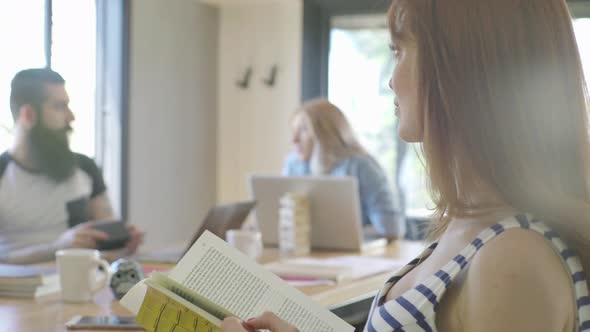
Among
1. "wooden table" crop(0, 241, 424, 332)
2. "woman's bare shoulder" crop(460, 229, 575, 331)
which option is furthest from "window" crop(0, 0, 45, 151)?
"woman's bare shoulder" crop(460, 229, 575, 331)

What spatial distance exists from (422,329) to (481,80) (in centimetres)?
34

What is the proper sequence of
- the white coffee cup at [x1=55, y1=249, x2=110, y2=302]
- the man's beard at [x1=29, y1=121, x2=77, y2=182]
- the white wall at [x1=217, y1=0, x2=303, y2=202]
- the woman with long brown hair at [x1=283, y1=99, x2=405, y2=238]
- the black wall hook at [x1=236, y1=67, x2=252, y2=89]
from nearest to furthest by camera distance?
the white coffee cup at [x1=55, y1=249, x2=110, y2=302] < the man's beard at [x1=29, y1=121, x2=77, y2=182] < the woman with long brown hair at [x1=283, y1=99, x2=405, y2=238] < the white wall at [x1=217, y1=0, x2=303, y2=202] < the black wall hook at [x1=236, y1=67, x2=252, y2=89]

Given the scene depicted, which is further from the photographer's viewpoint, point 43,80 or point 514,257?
point 43,80

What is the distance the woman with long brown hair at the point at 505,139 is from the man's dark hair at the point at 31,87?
237 cm

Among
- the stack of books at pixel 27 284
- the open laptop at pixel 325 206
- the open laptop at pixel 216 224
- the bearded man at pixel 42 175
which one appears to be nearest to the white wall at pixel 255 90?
the bearded man at pixel 42 175

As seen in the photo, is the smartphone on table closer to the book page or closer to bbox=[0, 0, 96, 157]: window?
the book page

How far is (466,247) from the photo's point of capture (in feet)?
3.43

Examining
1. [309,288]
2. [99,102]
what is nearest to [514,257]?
[309,288]

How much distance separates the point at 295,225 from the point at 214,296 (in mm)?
1492

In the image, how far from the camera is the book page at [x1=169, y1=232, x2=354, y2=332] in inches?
51.5

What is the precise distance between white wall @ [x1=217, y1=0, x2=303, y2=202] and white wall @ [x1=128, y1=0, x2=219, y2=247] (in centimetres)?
9

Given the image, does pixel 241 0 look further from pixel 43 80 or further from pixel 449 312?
pixel 449 312

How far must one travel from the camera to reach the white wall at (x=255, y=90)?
553cm

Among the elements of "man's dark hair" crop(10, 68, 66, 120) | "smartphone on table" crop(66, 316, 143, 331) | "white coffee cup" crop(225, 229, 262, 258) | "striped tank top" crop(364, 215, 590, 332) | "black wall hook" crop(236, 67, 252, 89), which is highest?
"black wall hook" crop(236, 67, 252, 89)
